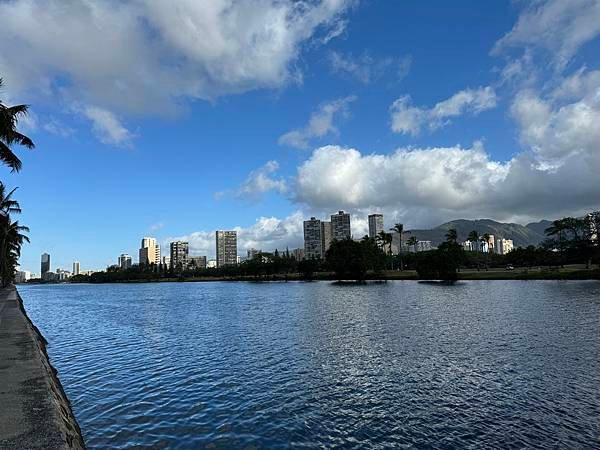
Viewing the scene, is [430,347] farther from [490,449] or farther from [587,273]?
[587,273]

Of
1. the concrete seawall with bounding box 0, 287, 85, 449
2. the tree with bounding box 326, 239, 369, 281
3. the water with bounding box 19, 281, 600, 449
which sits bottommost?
the water with bounding box 19, 281, 600, 449

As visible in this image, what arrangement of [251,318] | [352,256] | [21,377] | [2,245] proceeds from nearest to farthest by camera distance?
[21,377] < [251,318] < [2,245] < [352,256]

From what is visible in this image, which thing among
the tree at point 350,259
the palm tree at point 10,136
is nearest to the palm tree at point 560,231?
the tree at point 350,259

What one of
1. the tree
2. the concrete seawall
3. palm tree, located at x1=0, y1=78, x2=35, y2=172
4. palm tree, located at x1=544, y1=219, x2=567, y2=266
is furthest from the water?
palm tree, located at x1=544, y1=219, x2=567, y2=266

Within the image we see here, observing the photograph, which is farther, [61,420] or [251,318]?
[251,318]

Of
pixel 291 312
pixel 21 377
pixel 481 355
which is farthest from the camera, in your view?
pixel 291 312

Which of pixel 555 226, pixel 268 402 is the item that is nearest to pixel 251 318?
pixel 268 402

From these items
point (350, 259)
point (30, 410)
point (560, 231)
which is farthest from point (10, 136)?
point (560, 231)

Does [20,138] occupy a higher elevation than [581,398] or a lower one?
higher

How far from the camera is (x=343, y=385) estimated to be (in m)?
19.2

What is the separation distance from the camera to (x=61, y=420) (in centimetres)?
1136

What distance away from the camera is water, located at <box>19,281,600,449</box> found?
44.4 feet

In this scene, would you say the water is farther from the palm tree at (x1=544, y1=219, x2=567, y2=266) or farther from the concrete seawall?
the palm tree at (x1=544, y1=219, x2=567, y2=266)

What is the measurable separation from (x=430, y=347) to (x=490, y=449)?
1536cm
